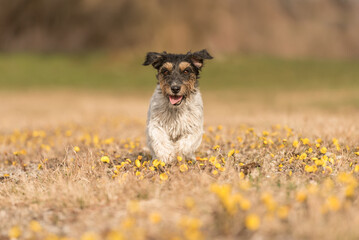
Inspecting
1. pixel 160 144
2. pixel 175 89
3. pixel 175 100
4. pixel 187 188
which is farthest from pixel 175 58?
pixel 187 188

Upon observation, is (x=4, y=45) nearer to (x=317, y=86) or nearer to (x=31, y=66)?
(x=31, y=66)

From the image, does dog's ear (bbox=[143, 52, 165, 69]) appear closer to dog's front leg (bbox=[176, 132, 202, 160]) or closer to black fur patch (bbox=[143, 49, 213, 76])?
black fur patch (bbox=[143, 49, 213, 76])

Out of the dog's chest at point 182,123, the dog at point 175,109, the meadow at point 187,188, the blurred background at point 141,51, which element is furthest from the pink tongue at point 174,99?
the blurred background at point 141,51

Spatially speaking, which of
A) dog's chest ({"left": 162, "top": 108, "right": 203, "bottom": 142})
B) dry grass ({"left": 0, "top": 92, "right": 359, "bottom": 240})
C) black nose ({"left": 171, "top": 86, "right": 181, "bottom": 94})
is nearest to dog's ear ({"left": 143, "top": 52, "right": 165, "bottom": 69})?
black nose ({"left": 171, "top": 86, "right": 181, "bottom": 94})

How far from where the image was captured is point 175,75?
6289 mm

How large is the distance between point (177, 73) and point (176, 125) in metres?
0.88

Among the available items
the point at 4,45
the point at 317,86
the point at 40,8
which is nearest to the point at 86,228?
the point at 317,86

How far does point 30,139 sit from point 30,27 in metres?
35.8

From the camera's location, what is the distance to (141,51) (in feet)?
123

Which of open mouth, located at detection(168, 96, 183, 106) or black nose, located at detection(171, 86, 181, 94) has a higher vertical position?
black nose, located at detection(171, 86, 181, 94)

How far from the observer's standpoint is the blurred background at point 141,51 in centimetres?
3105

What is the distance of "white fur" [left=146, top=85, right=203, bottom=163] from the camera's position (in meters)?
6.35

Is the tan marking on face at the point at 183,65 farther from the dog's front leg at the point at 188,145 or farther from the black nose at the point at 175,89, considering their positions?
the dog's front leg at the point at 188,145

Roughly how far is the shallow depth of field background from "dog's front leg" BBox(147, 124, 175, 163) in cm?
23
